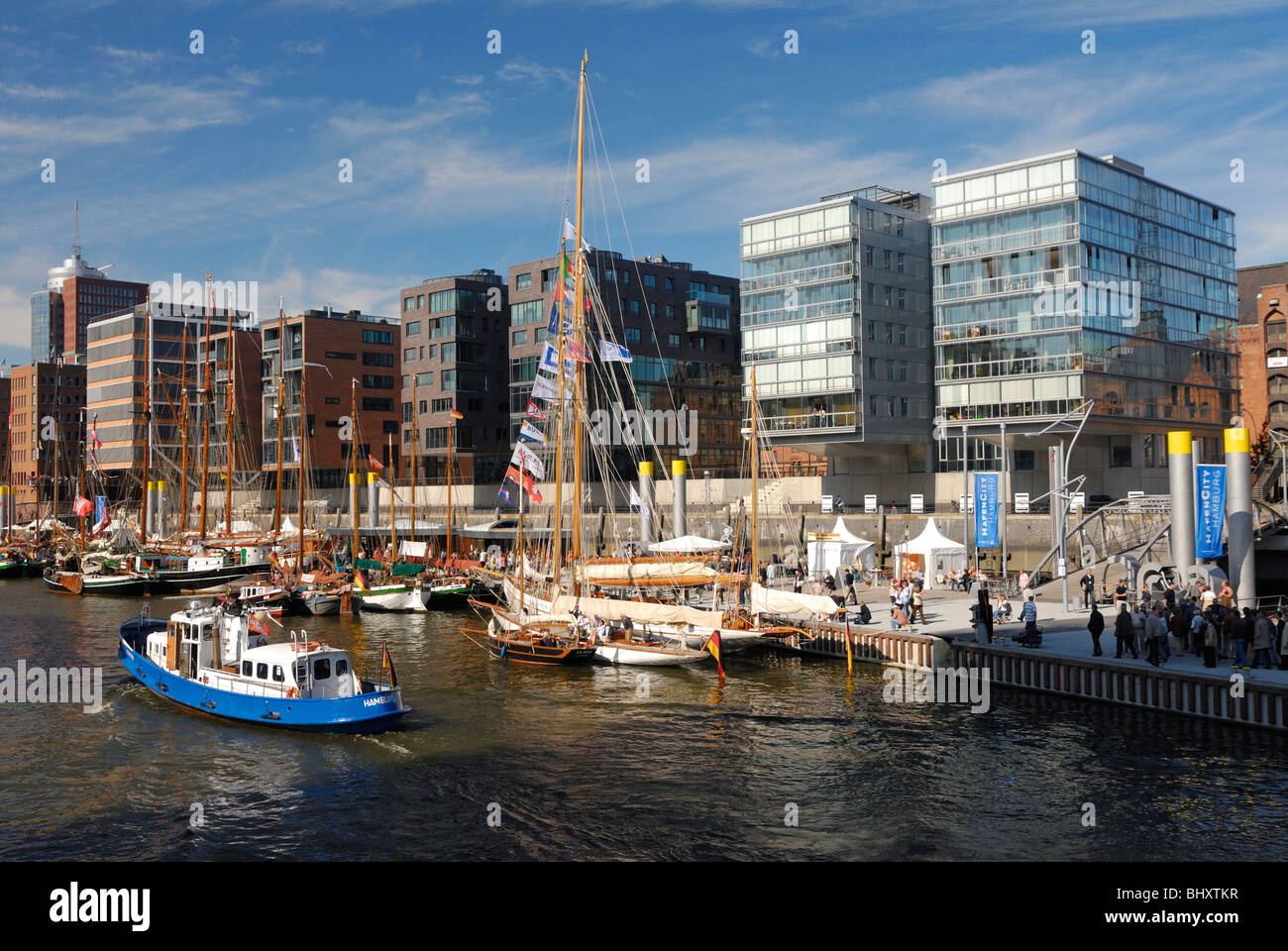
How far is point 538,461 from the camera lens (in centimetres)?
4647

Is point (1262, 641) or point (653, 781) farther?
point (1262, 641)

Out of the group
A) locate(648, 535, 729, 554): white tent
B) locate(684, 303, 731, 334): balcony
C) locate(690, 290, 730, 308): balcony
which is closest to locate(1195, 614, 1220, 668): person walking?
locate(648, 535, 729, 554): white tent

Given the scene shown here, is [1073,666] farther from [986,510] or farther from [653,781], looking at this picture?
[986,510]

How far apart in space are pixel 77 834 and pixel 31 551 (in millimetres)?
101727

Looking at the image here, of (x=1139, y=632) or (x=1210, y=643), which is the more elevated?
(x=1210, y=643)

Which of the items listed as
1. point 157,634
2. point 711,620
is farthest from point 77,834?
point 711,620

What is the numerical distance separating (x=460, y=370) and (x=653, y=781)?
101810 mm

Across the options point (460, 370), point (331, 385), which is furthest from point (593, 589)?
point (331, 385)

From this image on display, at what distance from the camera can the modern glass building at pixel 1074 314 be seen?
254ft

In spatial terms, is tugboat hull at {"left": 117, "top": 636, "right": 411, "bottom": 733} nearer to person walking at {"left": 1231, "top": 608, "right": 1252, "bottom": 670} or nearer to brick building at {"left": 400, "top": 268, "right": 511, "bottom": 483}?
person walking at {"left": 1231, "top": 608, "right": 1252, "bottom": 670}

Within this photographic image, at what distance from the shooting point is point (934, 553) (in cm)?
5869

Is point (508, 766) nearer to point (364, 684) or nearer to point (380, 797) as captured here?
point (380, 797)

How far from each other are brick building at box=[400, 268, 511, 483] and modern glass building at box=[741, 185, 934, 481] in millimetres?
43286

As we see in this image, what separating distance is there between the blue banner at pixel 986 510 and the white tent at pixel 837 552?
43.8 feet
